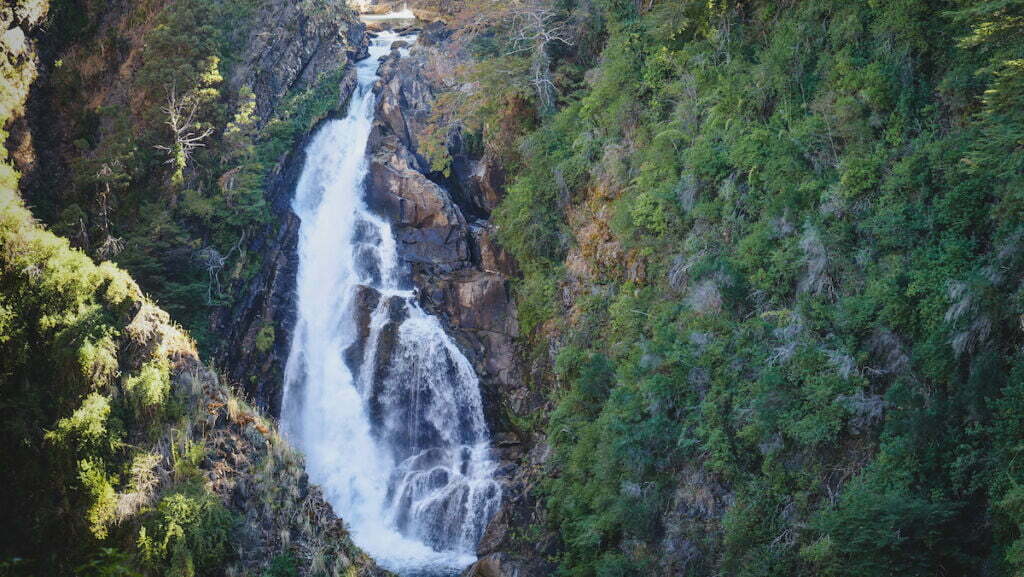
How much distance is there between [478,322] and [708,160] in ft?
32.3

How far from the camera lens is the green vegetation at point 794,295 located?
30.6ft

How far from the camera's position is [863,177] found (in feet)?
38.8

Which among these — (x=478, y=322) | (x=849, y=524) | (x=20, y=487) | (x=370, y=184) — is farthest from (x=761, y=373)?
(x=370, y=184)

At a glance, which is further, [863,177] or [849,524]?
[863,177]

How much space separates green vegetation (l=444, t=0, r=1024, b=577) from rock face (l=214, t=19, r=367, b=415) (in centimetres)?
913

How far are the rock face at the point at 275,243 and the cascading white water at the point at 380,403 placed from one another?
1.38 ft

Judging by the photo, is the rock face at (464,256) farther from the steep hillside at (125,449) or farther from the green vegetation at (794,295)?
the steep hillside at (125,449)

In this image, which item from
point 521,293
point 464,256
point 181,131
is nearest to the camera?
point 521,293

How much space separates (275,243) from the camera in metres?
23.7

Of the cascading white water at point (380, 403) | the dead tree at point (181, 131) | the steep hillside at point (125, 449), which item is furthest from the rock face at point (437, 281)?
the steep hillside at point (125, 449)

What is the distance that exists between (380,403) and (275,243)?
7040 millimetres

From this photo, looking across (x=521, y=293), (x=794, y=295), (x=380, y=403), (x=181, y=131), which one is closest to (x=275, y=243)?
(x=181, y=131)

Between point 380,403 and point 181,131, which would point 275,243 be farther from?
point 380,403

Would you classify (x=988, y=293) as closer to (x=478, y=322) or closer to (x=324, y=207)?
(x=478, y=322)
